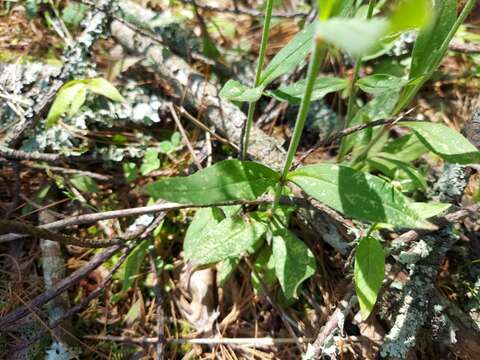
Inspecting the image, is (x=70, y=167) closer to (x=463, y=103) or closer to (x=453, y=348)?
(x=453, y=348)

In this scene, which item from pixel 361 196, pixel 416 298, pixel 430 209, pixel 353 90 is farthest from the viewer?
pixel 353 90

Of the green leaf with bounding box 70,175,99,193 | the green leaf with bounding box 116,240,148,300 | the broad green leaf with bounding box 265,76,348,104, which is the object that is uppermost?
the broad green leaf with bounding box 265,76,348,104

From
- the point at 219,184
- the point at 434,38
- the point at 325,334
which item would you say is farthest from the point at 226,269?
the point at 434,38

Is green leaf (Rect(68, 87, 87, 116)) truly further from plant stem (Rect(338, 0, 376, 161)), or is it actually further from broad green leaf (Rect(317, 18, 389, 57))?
broad green leaf (Rect(317, 18, 389, 57))

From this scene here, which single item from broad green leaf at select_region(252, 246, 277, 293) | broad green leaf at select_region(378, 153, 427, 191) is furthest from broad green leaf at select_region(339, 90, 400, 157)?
broad green leaf at select_region(252, 246, 277, 293)

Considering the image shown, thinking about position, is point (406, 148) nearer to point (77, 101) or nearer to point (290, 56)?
point (290, 56)

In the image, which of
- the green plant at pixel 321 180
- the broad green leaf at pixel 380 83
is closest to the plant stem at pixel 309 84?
the green plant at pixel 321 180
